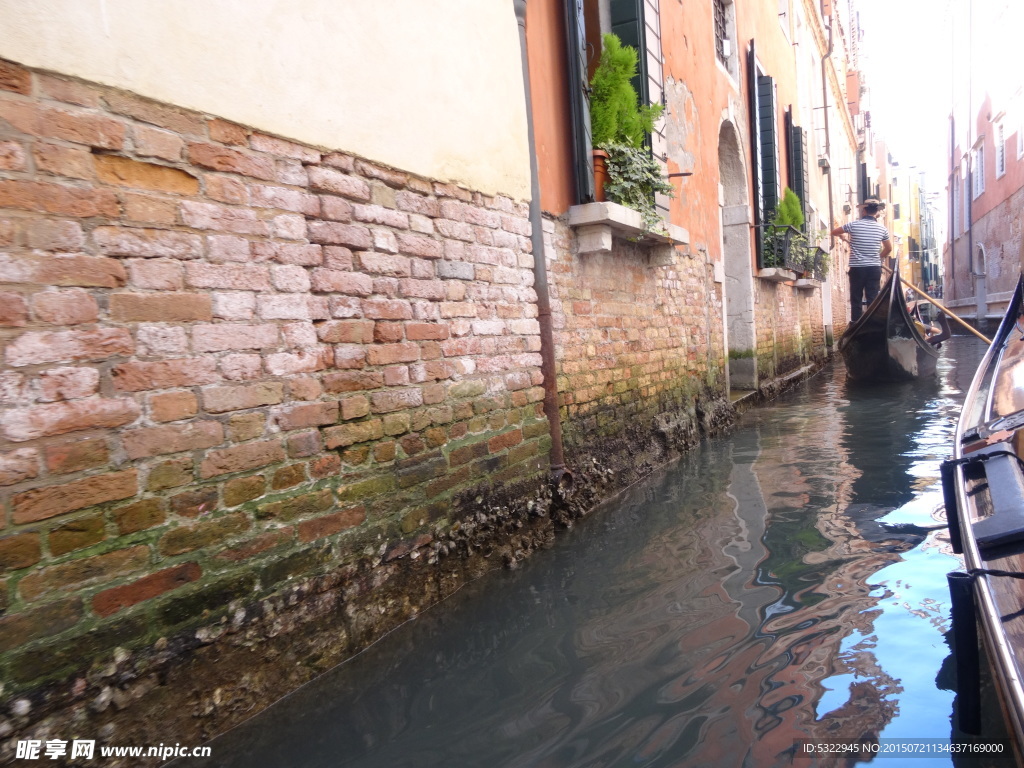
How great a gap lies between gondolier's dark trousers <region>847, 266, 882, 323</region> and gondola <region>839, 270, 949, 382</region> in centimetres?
41

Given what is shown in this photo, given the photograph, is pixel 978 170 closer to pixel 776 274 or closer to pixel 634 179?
pixel 776 274

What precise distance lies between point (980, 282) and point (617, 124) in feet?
67.7

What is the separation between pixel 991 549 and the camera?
1.66 metres

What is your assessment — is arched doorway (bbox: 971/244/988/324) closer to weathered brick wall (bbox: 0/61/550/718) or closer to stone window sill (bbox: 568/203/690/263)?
stone window sill (bbox: 568/203/690/263)

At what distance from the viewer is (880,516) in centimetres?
340

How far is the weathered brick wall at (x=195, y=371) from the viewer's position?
1.53 m

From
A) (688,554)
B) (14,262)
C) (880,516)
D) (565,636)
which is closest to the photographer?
(14,262)

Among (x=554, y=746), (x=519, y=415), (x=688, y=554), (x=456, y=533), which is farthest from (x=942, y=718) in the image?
(x=519, y=415)

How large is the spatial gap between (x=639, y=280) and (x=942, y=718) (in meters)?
3.47

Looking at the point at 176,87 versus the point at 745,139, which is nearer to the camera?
the point at 176,87

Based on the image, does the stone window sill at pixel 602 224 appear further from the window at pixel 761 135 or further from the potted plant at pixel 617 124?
the window at pixel 761 135

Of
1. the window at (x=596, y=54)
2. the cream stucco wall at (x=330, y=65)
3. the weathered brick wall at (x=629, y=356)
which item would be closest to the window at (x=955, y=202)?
the weathered brick wall at (x=629, y=356)

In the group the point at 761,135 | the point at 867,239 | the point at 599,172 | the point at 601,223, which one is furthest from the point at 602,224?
the point at 867,239

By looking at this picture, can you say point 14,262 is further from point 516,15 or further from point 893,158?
point 893,158
